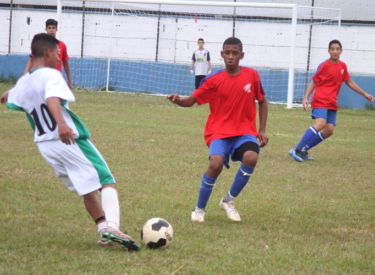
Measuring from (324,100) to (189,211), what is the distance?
14.5 ft

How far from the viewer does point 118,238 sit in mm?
4152

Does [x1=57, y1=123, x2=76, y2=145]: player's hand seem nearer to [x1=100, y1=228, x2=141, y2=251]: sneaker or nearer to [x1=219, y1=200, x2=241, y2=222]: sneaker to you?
[x1=100, y1=228, x2=141, y2=251]: sneaker

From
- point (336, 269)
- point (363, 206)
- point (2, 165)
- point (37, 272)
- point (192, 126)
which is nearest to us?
point (37, 272)

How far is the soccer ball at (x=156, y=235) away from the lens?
14.1ft

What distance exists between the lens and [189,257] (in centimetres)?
420

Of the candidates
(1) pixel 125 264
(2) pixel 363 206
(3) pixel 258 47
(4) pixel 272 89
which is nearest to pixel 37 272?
(1) pixel 125 264

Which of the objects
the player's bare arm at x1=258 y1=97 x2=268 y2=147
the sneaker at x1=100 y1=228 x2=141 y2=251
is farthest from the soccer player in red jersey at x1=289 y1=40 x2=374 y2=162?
the sneaker at x1=100 y1=228 x2=141 y2=251

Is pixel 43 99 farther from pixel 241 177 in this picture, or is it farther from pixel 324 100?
pixel 324 100

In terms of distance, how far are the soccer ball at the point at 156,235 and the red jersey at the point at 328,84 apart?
562 cm

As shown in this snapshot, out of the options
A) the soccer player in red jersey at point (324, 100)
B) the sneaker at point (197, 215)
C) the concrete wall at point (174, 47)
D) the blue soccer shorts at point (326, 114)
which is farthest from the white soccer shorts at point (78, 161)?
the concrete wall at point (174, 47)

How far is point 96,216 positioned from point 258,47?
18897 millimetres

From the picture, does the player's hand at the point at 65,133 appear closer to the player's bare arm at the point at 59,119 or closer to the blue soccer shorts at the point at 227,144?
the player's bare arm at the point at 59,119

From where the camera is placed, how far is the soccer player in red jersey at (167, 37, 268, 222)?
536 cm

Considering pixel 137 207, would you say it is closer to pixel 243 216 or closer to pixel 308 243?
pixel 243 216
